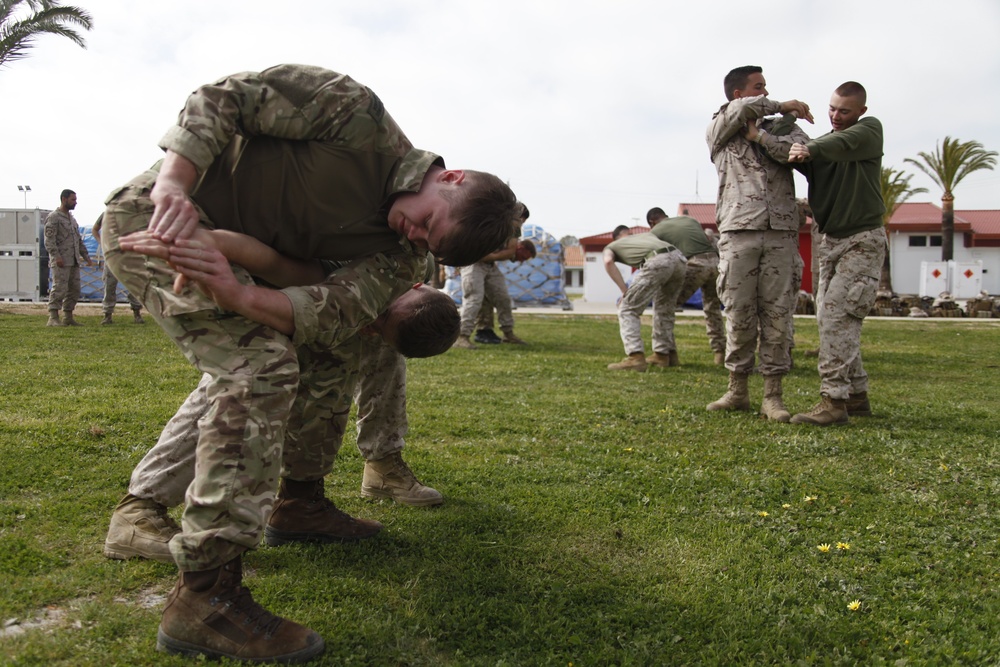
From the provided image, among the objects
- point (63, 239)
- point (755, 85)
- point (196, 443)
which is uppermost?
point (755, 85)

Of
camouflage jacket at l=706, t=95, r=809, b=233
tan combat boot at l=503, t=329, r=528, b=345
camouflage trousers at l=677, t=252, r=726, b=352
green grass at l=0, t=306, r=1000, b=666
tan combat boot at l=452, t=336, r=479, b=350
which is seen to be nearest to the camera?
green grass at l=0, t=306, r=1000, b=666

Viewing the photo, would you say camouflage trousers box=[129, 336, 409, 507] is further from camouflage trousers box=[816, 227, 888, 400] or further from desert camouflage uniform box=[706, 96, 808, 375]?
camouflage trousers box=[816, 227, 888, 400]

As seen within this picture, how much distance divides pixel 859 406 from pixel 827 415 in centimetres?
62

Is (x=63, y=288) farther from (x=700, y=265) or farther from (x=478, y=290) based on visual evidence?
(x=700, y=265)

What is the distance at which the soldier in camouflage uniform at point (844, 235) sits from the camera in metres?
5.54

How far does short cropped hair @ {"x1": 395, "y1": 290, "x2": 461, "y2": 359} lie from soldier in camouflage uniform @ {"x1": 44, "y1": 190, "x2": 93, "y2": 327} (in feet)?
37.7

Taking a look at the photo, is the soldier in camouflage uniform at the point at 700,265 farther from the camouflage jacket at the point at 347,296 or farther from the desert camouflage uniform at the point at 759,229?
the camouflage jacket at the point at 347,296

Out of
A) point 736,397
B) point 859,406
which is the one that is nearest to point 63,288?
point 736,397

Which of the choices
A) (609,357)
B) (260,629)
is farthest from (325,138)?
(609,357)

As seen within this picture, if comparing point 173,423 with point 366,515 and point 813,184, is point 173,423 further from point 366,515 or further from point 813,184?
point 813,184

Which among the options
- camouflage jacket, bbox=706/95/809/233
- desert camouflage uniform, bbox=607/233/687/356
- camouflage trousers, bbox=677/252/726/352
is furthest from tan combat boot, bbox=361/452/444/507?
camouflage trousers, bbox=677/252/726/352

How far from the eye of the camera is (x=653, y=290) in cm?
910

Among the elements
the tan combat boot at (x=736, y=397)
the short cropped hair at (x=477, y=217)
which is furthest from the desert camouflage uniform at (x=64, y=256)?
the short cropped hair at (x=477, y=217)

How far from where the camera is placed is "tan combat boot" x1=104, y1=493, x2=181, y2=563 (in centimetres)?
279
